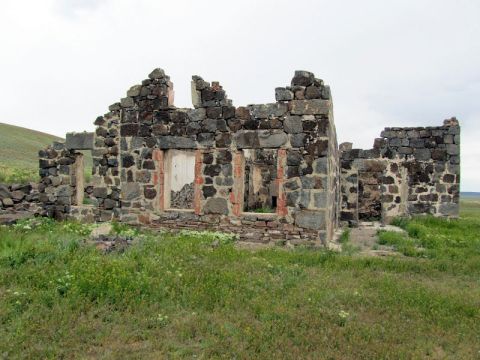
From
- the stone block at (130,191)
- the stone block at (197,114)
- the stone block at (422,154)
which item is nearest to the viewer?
the stone block at (197,114)

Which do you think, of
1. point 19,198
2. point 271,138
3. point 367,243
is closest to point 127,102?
point 271,138

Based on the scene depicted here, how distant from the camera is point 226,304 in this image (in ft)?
18.7

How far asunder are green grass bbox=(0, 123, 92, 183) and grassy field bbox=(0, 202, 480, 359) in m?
10.5

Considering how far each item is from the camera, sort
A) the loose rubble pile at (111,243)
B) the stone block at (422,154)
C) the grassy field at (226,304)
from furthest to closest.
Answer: the stone block at (422,154)
the loose rubble pile at (111,243)
the grassy field at (226,304)

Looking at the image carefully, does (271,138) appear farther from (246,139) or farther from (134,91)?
(134,91)

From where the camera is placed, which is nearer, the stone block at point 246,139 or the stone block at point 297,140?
the stone block at point 297,140

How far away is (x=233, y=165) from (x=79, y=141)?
5666 millimetres

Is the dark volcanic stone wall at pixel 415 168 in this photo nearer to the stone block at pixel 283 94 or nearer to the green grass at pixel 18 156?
the stone block at pixel 283 94

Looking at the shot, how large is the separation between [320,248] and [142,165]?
5.45 metres

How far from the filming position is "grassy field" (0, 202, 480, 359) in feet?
15.1

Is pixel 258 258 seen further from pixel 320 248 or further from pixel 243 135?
pixel 243 135

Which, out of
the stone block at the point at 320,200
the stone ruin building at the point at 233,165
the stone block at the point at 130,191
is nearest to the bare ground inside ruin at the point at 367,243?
the stone ruin building at the point at 233,165

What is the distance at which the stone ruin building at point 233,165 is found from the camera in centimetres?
1003

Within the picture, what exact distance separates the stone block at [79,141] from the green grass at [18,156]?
4683mm
